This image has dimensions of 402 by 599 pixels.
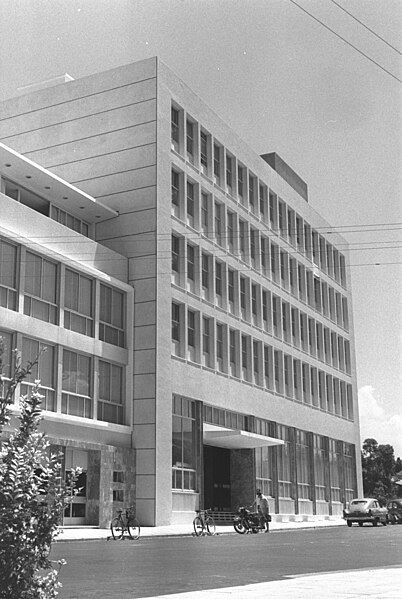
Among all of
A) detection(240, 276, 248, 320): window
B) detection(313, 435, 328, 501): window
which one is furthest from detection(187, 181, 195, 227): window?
detection(313, 435, 328, 501): window

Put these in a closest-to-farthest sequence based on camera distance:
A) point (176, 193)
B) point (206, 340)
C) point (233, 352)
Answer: point (176, 193), point (206, 340), point (233, 352)

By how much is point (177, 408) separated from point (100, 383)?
17.5 feet

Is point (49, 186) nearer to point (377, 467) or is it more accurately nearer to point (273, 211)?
point (273, 211)

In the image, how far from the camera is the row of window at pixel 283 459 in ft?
133

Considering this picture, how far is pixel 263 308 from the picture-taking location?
53.4 metres

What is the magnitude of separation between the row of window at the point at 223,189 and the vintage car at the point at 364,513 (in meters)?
17.6

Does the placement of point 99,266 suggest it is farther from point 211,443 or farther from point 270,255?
point 270,255

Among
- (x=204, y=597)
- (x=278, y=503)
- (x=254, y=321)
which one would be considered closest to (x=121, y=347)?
(x=254, y=321)

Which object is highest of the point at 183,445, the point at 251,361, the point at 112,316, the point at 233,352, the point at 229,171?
the point at 229,171

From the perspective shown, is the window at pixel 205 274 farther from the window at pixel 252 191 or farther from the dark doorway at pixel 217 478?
the dark doorway at pixel 217 478

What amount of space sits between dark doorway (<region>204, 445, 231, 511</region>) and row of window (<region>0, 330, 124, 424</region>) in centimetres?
985

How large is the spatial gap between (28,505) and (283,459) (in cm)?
4887

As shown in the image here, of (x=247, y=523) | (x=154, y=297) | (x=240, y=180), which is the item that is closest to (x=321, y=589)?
(x=247, y=523)

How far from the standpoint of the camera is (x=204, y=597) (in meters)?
10.1
